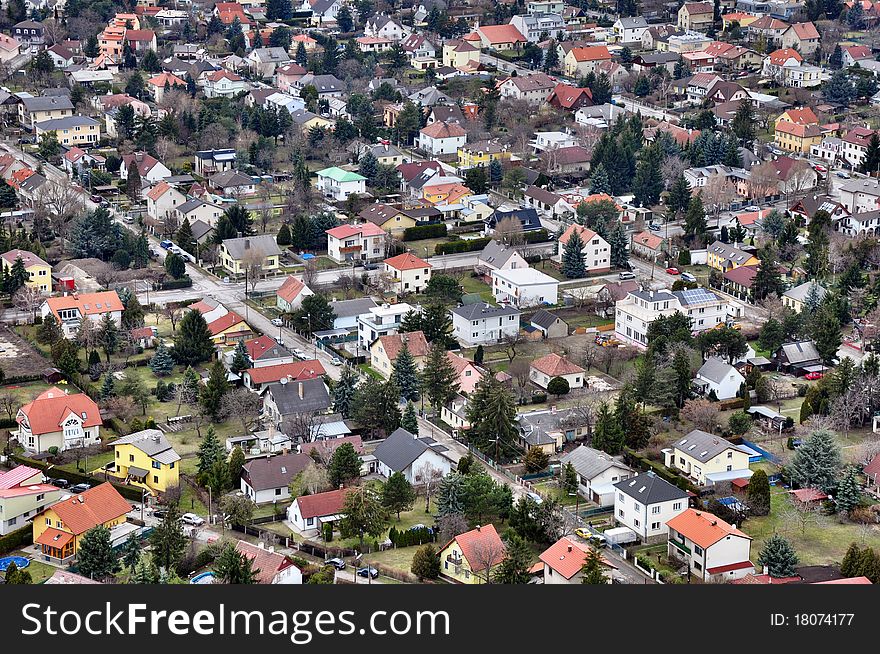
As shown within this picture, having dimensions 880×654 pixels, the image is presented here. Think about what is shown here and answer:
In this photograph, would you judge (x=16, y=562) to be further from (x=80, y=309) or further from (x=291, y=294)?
(x=291, y=294)

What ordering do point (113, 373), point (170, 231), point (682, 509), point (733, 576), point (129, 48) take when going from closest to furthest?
1. point (733, 576)
2. point (682, 509)
3. point (113, 373)
4. point (170, 231)
5. point (129, 48)

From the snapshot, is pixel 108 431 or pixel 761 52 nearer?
pixel 108 431

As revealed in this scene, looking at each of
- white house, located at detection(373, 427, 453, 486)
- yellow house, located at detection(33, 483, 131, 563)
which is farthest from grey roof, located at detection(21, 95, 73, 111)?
yellow house, located at detection(33, 483, 131, 563)

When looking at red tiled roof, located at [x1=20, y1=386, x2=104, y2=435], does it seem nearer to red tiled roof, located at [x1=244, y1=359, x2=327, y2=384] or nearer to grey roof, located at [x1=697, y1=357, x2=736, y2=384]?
red tiled roof, located at [x1=244, y1=359, x2=327, y2=384]

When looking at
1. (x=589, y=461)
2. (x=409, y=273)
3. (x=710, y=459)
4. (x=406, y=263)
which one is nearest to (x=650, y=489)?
(x=589, y=461)

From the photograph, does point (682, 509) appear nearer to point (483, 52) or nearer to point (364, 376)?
point (364, 376)

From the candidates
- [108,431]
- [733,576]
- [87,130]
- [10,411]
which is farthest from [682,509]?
[87,130]

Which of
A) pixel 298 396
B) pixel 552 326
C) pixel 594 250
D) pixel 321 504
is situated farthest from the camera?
pixel 594 250
